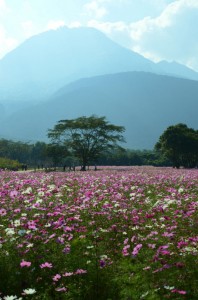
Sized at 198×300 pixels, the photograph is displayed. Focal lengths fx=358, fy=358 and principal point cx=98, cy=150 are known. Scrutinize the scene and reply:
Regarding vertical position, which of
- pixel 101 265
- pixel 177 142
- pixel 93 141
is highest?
pixel 177 142

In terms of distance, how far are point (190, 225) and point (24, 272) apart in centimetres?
371

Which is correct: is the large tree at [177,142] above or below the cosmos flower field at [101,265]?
above

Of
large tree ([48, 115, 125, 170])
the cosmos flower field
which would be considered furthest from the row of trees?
the cosmos flower field

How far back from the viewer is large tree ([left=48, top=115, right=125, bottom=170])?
58500 mm

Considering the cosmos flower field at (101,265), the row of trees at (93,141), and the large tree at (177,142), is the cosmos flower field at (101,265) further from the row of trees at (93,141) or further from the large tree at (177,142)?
the large tree at (177,142)

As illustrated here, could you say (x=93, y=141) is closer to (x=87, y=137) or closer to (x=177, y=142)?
(x=87, y=137)

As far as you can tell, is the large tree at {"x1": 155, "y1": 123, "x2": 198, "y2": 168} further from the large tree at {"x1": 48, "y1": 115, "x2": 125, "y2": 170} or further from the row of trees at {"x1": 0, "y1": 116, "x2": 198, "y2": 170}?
the large tree at {"x1": 48, "y1": 115, "x2": 125, "y2": 170}

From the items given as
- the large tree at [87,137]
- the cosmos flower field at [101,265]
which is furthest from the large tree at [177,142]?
the cosmos flower field at [101,265]

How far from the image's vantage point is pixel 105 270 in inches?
211

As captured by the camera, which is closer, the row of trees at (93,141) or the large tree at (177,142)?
the row of trees at (93,141)

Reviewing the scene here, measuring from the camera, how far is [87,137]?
58844 mm

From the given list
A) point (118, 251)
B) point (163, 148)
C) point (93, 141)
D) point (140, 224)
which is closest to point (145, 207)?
point (140, 224)

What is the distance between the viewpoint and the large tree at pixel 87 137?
58.5 metres

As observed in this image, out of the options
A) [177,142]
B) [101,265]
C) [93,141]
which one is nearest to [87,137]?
[93,141]
